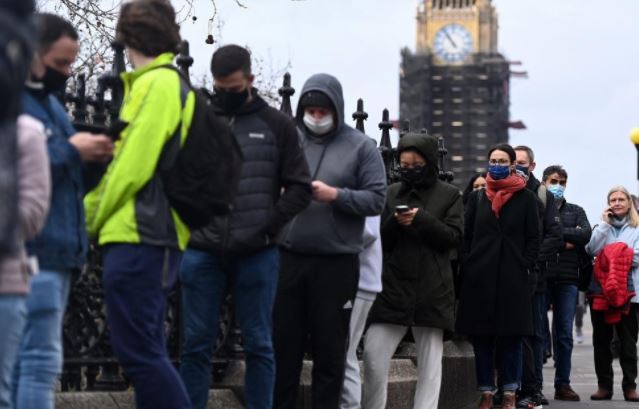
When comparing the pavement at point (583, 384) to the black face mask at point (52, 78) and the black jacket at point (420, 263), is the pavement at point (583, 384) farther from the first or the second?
the black face mask at point (52, 78)

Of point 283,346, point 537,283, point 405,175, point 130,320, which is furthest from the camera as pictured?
point 537,283

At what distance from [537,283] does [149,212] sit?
7.04m

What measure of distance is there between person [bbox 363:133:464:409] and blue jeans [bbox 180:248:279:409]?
2187mm

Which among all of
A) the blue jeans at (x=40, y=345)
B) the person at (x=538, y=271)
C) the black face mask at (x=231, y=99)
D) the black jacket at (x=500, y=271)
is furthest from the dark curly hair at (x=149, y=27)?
the person at (x=538, y=271)

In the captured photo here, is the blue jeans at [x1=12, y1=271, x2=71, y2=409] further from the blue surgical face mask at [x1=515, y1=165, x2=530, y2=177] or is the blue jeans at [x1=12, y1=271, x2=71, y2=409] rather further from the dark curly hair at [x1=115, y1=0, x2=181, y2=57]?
the blue surgical face mask at [x1=515, y1=165, x2=530, y2=177]

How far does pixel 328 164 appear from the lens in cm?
843

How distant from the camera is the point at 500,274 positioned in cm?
1155

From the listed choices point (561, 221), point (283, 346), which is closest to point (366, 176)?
point (283, 346)

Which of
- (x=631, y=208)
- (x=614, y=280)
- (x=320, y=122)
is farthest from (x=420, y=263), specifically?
(x=631, y=208)

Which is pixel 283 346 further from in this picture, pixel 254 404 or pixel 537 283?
pixel 537 283

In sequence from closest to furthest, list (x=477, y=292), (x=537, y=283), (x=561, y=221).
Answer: (x=477, y=292), (x=537, y=283), (x=561, y=221)

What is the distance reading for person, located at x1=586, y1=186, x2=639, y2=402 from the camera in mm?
14430

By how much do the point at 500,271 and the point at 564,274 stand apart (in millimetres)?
2500

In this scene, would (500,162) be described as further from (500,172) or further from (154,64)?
(154,64)
